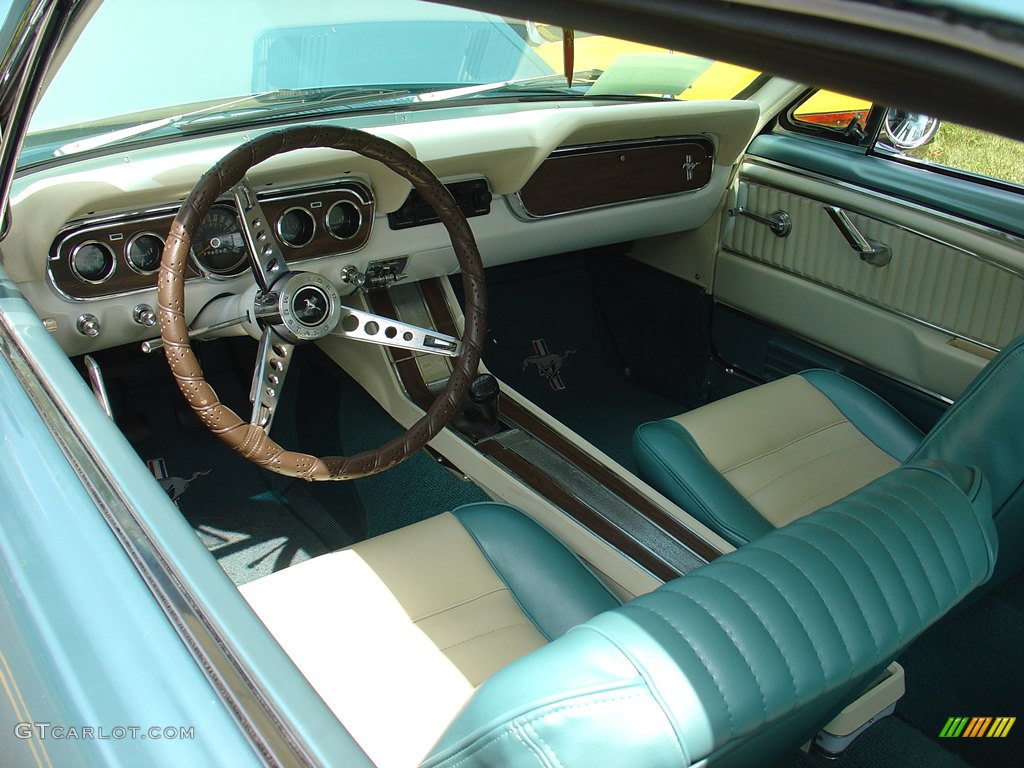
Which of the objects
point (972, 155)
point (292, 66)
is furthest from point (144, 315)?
point (972, 155)

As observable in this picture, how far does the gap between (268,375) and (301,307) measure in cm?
14

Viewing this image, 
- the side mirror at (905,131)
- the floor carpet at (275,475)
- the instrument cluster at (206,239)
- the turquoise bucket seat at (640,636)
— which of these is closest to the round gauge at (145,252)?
the instrument cluster at (206,239)

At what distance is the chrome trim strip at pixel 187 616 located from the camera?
58 cm

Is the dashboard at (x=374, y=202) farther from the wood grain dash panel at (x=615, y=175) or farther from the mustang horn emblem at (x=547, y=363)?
the mustang horn emblem at (x=547, y=363)

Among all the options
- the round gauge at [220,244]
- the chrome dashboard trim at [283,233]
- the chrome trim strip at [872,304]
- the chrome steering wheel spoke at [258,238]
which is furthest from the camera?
the chrome trim strip at [872,304]

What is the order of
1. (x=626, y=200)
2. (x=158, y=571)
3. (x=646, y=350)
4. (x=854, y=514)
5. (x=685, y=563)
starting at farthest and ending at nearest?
1. (x=646, y=350)
2. (x=626, y=200)
3. (x=685, y=563)
4. (x=854, y=514)
5. (x=158, y=571)

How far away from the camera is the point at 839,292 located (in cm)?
230

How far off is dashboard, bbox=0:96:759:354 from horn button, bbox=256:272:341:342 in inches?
5.7

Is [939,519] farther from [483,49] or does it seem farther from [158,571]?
[483,49]

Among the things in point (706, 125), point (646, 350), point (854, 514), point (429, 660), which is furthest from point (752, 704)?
point (646, 350)

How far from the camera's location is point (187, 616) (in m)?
0.65

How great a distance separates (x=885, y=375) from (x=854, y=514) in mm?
1404

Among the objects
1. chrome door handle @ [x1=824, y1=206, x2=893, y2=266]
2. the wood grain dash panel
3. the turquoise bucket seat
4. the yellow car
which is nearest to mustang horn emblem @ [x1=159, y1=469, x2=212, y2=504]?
the turquoise bucket seat

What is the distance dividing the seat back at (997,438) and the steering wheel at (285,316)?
854 mm
